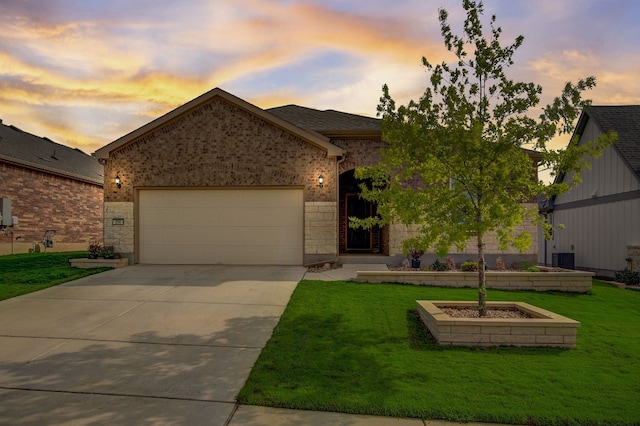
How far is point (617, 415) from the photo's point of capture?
3.62 meters

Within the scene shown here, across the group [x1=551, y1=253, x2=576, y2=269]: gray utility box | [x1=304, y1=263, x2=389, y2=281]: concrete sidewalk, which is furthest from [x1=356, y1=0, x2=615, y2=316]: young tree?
[x1=551, y1=253, x2=576, y2=269]: gray utility box

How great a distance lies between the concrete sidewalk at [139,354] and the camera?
3.66m

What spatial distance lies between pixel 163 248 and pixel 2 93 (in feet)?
31.7

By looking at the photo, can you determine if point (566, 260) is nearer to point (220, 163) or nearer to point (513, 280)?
point (513, 280)

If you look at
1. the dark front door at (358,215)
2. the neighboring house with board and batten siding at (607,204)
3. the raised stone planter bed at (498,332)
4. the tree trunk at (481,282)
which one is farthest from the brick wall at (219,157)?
the neighboring house with board and batten siding at (607,204)

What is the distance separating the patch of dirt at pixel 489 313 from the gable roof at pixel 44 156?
1876cm

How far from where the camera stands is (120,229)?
13586 mm

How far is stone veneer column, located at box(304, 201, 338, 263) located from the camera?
43.1 feet

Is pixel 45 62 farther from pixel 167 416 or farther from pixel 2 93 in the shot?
pixel 167 416

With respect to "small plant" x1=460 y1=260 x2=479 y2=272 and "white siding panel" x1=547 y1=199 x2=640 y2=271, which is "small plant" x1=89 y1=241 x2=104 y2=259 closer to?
"small plant" x1=460 y1=260 x2=479 y2=272

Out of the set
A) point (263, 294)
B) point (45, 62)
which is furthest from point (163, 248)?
point (45, 62)

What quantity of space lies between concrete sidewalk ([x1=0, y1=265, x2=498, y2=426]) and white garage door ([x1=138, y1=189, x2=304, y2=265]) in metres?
3.54

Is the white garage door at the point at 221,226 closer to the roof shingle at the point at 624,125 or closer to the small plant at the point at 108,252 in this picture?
the small plant at the point at 108,252

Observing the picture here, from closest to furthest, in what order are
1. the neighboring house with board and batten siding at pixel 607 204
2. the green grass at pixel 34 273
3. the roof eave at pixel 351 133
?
the green grass at pixel 34 273, the roof eave at pixel 351 133, the neighboring house with board and batten siding at pixel 607 204
